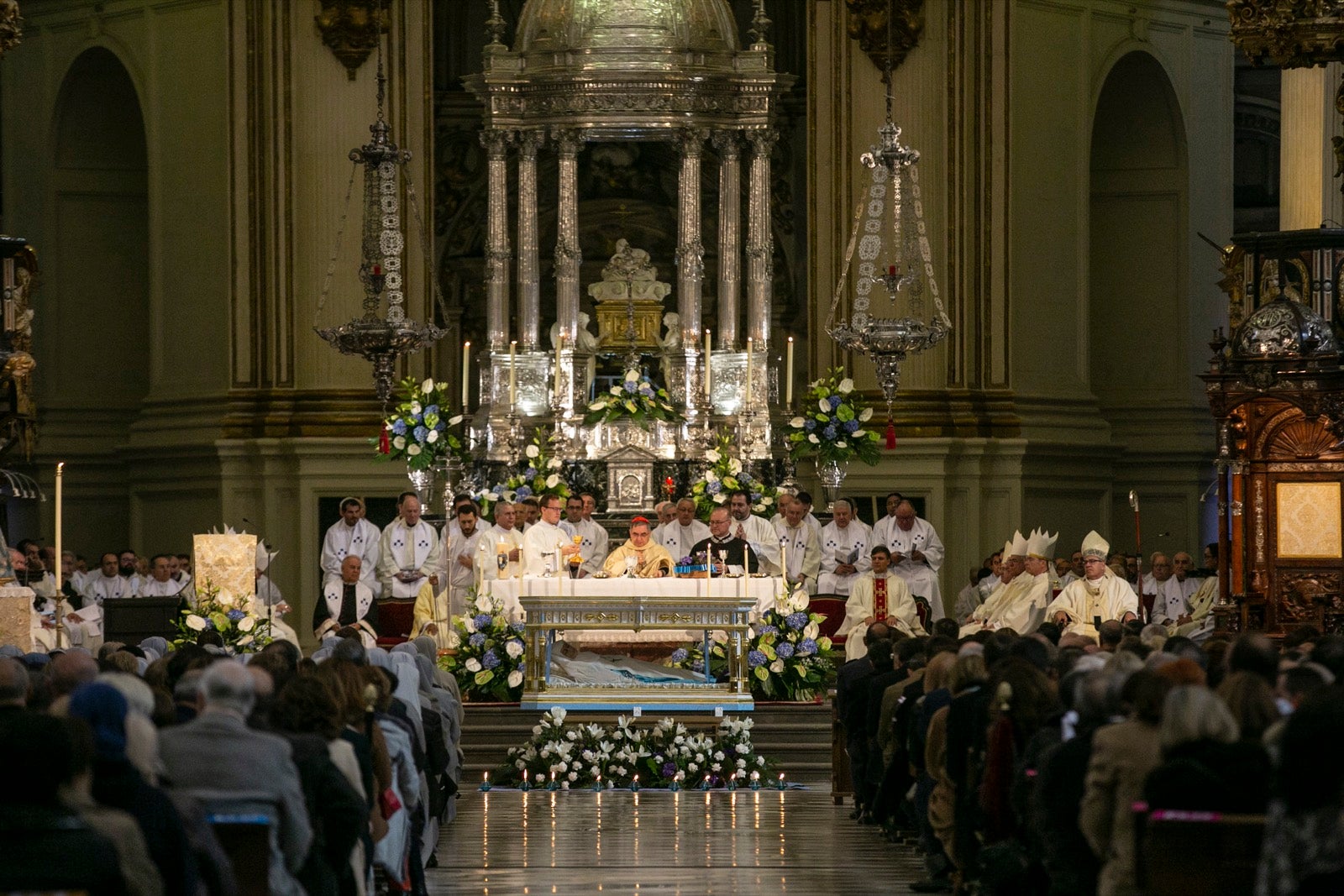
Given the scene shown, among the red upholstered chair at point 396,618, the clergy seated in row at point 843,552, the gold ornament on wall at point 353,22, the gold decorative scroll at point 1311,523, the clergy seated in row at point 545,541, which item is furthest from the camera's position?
the gold ornament on wall at point 353,22

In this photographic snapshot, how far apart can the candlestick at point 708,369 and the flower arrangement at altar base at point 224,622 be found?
16.0 ft

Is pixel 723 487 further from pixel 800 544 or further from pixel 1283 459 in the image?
pixel 1283 459

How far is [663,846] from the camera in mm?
13633

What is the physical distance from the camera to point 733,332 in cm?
2167

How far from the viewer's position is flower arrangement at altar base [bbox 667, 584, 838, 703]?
17953 millimetres

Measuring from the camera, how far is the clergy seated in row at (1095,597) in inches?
739

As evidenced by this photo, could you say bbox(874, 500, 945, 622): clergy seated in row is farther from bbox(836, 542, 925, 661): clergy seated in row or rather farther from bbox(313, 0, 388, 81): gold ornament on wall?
bbox(313, 0, 388, 81): gold ornament on wall

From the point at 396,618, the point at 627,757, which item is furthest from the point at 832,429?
the point at 627,757

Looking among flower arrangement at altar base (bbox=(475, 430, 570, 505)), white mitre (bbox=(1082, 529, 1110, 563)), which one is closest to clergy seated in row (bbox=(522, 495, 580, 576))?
flower arrangement at altar base (bbox=(475, 430, 570, 505))

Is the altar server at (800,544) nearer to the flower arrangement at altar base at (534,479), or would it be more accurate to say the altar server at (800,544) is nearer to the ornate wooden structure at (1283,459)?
the flower arrangement at altar base at (534,479)

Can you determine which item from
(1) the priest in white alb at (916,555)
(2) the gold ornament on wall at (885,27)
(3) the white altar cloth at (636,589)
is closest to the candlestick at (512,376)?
(1) the priest in white alb at (916,555)

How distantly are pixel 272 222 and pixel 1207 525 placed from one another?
388 inches

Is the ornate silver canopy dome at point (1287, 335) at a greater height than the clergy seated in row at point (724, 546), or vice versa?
the ornate silver canopy dome at point (1287, 335)

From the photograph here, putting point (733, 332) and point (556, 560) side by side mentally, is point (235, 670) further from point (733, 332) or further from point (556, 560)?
point (733, 332)
